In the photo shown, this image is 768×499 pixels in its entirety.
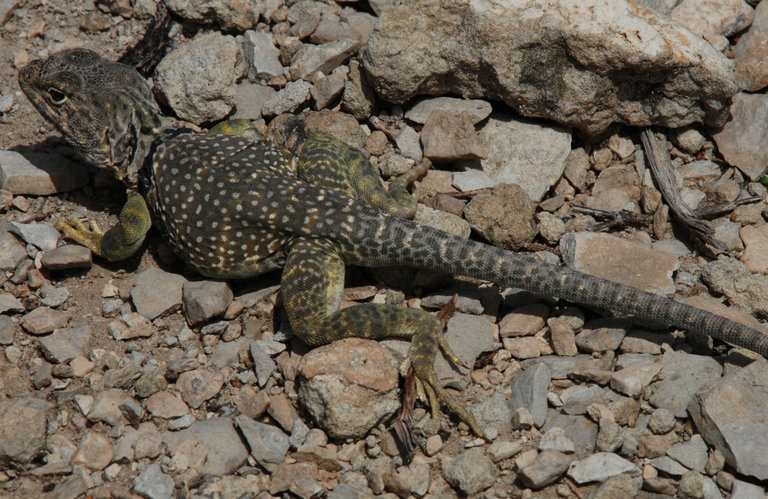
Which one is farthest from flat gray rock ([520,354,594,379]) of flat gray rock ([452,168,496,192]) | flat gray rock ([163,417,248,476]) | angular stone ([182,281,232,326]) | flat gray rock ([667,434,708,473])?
angular stone ([182,281,232,326])

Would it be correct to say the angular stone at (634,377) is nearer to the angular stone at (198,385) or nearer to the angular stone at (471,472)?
the angular stone at (471,472)

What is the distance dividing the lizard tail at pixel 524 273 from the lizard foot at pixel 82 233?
97.2 inches

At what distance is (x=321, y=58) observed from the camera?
710 centimetres

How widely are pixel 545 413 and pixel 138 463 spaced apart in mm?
3067

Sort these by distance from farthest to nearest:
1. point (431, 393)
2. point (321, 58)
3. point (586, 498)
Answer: point (321, 58), point (431, 393), point (586, 498)

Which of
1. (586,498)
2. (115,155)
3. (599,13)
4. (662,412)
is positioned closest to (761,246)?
(662,412)

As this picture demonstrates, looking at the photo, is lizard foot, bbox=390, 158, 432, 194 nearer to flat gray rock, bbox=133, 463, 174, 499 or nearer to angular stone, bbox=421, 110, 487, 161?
angular stone, bbox=421, 110, 487, 161

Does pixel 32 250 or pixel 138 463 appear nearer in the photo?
pixel 138 463

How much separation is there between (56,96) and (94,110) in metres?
0.39

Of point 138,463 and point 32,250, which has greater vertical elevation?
point 32,250

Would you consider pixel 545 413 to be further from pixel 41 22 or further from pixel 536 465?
pixel 41 22

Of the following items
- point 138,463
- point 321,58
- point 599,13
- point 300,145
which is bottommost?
point 138,463

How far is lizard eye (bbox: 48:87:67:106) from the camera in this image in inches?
246

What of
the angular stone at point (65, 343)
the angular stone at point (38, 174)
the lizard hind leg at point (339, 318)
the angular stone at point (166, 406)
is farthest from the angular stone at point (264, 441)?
the angular stone at point (38, 174)
